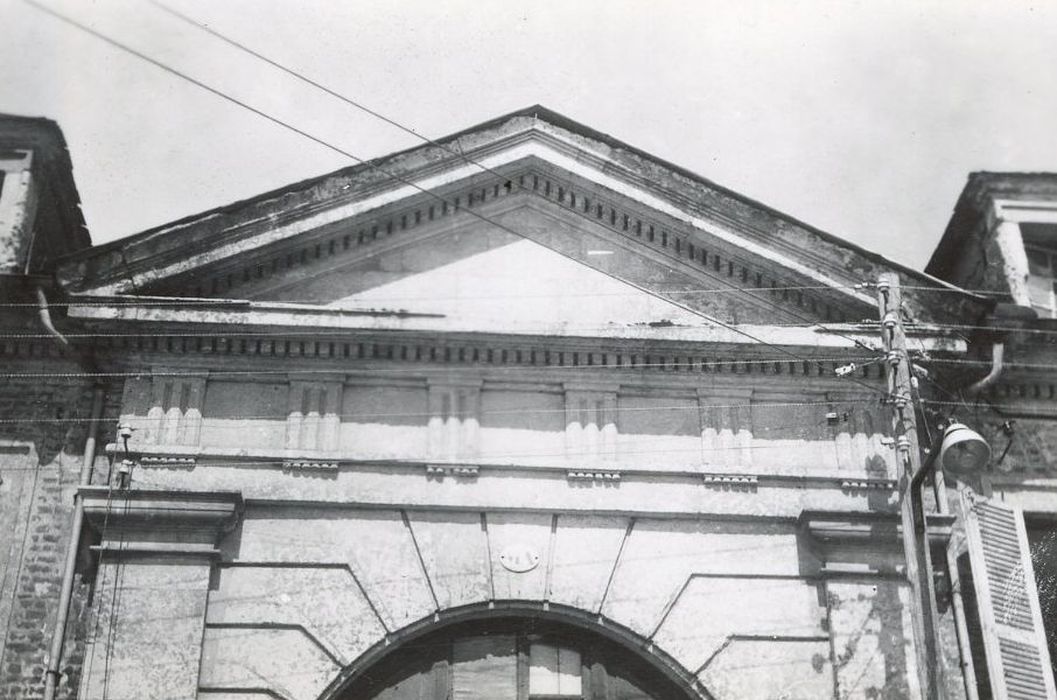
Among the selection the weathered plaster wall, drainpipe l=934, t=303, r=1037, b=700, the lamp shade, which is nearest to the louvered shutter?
drainpipe l=934, t=303, r=1037, b=700

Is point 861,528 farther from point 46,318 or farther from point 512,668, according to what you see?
point 46,318

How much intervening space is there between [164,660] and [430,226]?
4417 mm

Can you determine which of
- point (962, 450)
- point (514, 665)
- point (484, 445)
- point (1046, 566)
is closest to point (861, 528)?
point (962, 450)

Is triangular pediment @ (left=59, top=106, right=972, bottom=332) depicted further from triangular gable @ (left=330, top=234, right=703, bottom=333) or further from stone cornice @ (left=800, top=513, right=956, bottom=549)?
stone cornice @ (left=800, top=513, right=956, bottom=549)

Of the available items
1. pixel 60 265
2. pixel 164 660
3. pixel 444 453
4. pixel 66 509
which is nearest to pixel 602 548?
pixel 444 453

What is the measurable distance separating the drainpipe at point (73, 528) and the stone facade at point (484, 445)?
3.5 inches

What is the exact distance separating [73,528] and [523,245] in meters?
4.57

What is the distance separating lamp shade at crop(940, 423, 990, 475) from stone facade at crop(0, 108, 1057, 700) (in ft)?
3.71

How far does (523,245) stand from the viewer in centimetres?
1184

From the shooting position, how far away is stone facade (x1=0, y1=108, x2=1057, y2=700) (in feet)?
33.5

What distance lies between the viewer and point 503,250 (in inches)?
465

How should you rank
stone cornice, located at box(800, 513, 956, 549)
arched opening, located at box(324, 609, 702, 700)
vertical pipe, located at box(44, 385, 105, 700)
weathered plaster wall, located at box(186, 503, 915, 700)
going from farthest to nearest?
stone cornice, located at box(800, 513, 956, 549) < arched opening, located at box(324, 609, 702, 700) < weathered plaster wall, located at box(186, 503, 915, 700) < vertical pipe, located at box(44, 385, 105, 700)

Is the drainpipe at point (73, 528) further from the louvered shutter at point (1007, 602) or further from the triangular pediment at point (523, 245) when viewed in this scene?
the louvered shutter at point (1007, 602)

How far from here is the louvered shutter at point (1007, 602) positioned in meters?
10.2
